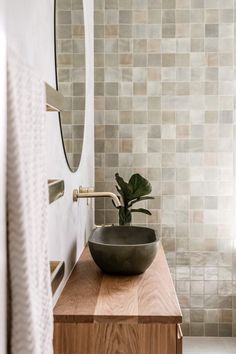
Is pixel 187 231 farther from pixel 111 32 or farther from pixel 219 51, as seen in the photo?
pixel 111 32

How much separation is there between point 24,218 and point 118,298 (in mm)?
842

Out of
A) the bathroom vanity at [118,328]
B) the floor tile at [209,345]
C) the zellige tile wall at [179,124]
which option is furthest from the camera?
the zellige tile wall at [179,124]

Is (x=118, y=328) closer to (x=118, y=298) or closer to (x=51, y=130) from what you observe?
(x=118, y=298)

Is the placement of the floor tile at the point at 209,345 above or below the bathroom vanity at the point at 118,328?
below

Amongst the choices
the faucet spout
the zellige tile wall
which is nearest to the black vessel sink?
the faucet spout

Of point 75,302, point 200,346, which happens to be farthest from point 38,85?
point 200,346

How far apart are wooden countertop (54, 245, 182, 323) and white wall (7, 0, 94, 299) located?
0.09 m

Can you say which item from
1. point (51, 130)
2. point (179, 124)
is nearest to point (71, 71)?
point (51, 130)

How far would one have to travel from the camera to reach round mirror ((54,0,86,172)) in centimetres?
166

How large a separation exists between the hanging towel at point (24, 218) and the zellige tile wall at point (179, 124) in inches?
91.9

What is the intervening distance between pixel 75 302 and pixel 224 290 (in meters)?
1.92

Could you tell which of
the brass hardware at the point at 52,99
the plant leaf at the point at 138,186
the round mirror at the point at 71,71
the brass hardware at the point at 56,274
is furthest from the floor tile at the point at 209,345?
the brass hardware at the point at 52,99

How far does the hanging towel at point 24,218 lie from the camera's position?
31.0 inches

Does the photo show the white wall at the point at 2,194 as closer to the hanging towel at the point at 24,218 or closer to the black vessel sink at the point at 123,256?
the hanging towel at the point at 24,218
